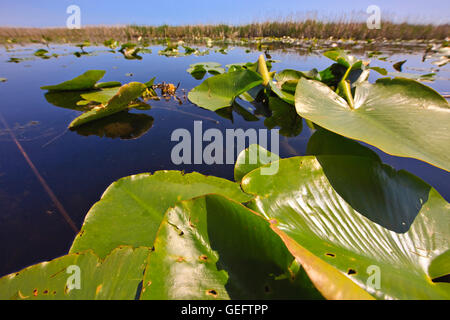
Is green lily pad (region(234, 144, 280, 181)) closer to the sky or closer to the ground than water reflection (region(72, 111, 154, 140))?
closer to the ground

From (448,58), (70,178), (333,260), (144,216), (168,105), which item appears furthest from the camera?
(448,58)

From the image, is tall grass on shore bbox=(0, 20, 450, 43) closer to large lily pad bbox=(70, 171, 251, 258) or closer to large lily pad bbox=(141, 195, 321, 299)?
large lily pad bbox=(70, 171, 251, 258)

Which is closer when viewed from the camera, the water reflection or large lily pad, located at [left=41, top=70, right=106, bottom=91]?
the water reflection

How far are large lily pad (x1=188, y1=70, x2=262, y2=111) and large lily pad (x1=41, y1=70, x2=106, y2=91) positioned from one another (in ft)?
1.67

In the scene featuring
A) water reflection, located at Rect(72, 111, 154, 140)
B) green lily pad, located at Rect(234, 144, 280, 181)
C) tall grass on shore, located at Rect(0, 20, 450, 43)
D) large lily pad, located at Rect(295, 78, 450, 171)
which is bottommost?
green lily pad, located at Rect(234, 144, 280, 181)

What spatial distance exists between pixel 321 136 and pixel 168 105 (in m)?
0.86

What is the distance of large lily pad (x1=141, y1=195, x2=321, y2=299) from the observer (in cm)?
24

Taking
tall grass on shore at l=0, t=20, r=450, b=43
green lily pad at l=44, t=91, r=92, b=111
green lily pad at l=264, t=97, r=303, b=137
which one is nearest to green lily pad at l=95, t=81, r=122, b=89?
green lily pad at l=44, t=91, r=92, b=111

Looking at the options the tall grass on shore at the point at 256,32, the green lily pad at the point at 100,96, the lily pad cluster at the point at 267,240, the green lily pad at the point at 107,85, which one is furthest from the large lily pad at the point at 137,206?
the tall grass on shore at the point at 256,32

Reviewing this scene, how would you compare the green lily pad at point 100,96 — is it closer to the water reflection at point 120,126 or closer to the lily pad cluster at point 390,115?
the water reflection at point 120,126

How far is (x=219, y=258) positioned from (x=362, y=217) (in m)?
0.29
